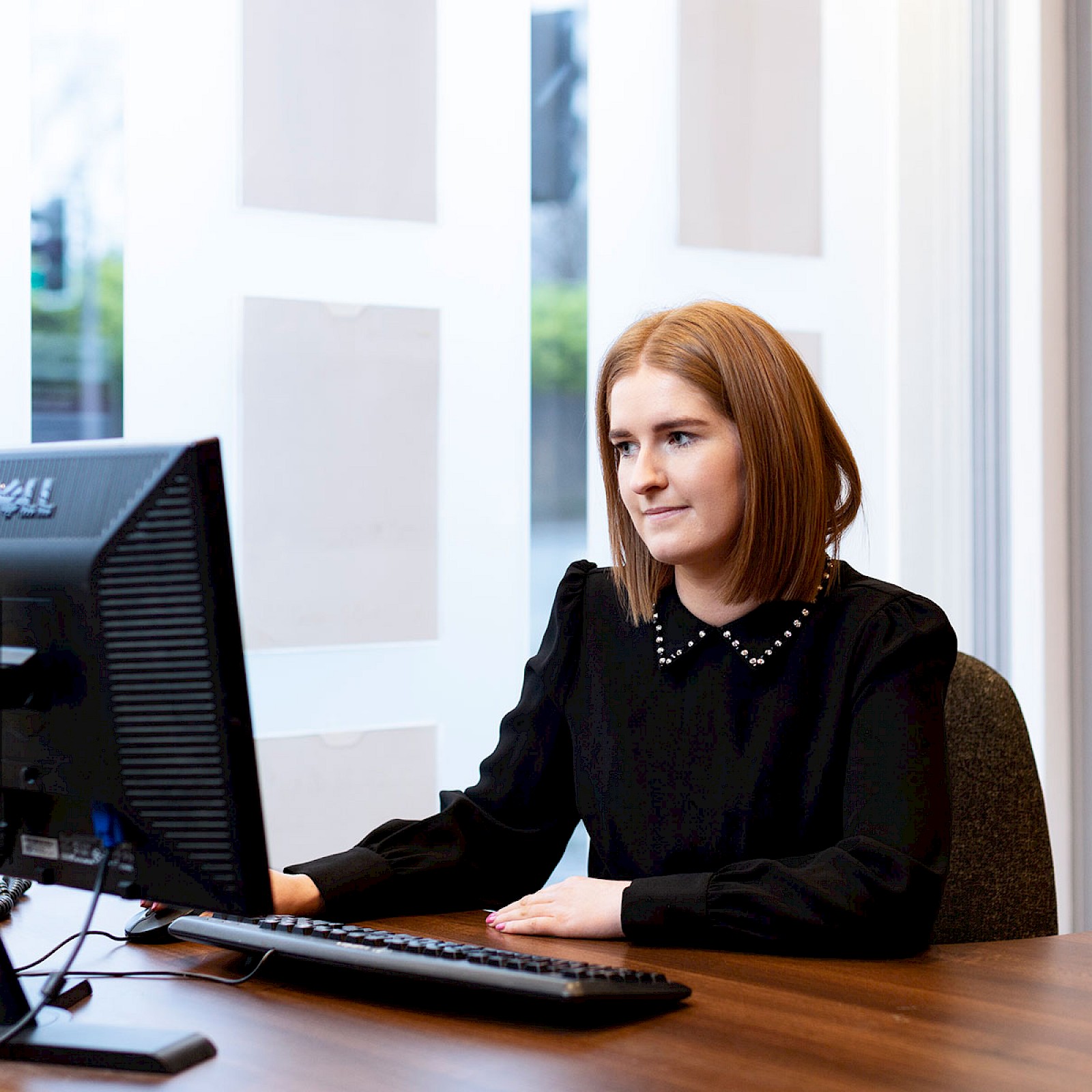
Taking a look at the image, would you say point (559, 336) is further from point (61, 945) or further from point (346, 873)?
point (61, 945)

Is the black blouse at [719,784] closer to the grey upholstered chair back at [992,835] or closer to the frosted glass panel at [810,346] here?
the grey upholstered chair back at [992,835]

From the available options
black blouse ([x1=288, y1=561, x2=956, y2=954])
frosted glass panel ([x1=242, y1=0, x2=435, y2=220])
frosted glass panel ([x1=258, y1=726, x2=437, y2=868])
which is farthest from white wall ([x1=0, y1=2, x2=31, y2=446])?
black blouse ([x1=288, y1=561, x2=956, y2=954])

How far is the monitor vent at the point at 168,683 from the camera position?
880 millimetres

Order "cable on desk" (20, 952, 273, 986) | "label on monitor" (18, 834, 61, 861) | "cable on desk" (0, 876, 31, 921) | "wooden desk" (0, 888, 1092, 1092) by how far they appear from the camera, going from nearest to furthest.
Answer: "wooden desk" (0, 888, 1092, 1092)
"label on monitor" (18, 834, 61, 861)
"cable on desk" (20, 952, 273, 986)
"cable on desk" (0, 876, 31, 921)

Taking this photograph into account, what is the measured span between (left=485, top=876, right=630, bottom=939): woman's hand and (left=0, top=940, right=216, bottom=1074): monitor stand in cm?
39

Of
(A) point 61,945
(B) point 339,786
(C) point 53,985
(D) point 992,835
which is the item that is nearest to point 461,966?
(C) point 53,985

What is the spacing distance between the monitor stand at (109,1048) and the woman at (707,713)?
A: 1.13 ft

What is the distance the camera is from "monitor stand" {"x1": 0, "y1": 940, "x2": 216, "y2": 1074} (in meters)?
0.90

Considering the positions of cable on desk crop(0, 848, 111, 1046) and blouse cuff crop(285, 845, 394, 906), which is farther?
blouse cuff crop(285, 845, 394, 906)

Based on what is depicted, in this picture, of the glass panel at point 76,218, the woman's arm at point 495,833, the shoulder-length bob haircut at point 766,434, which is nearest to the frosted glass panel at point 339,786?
the glass panel at point 76,218

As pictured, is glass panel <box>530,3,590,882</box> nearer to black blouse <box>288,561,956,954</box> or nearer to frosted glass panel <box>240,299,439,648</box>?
frosted glass panel <box>240,299,439,648</box>

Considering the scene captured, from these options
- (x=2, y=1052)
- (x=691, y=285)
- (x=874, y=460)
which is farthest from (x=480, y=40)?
(x=2, y=1052)

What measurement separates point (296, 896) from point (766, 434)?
0.63 metres

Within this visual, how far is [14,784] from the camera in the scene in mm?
987
